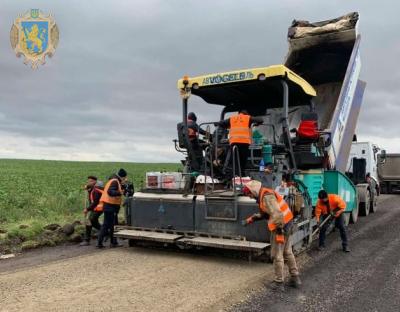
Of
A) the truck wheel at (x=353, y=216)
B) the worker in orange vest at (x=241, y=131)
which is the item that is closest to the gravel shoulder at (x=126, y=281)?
the worker in orange vest at (x=241, y=131)

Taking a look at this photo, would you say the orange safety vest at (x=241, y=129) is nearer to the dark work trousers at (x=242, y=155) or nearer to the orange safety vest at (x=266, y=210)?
the dark work trousers at (x=242, y=155)

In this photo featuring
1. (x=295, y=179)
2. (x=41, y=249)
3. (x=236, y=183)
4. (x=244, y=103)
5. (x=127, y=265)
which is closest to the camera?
(x=127, y=265)

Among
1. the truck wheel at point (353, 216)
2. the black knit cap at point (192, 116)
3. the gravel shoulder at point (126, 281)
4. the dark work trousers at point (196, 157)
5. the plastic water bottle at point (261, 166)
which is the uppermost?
the black knit cap at point (192, 116)

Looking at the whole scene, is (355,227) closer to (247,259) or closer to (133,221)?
(247,259)

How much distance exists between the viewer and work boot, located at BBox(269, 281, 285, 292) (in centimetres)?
543

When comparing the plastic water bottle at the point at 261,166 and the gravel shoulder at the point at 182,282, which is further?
the plastic water bottle at the point at 261,166

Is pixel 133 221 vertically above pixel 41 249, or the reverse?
pixel 133 221

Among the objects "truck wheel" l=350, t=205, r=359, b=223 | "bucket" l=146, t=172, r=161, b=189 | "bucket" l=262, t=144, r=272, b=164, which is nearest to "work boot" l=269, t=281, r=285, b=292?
"bucket" l=262, t=144, r=272, b=164

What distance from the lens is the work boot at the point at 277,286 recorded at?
17.8 feet

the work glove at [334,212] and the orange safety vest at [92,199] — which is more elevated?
the orange safety vest at [92,199]

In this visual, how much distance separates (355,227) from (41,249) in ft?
23.3

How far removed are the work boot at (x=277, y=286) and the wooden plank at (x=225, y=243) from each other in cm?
62

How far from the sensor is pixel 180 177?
7.67m

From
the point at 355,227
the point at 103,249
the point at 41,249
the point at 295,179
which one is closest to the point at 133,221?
the point at 103,249
